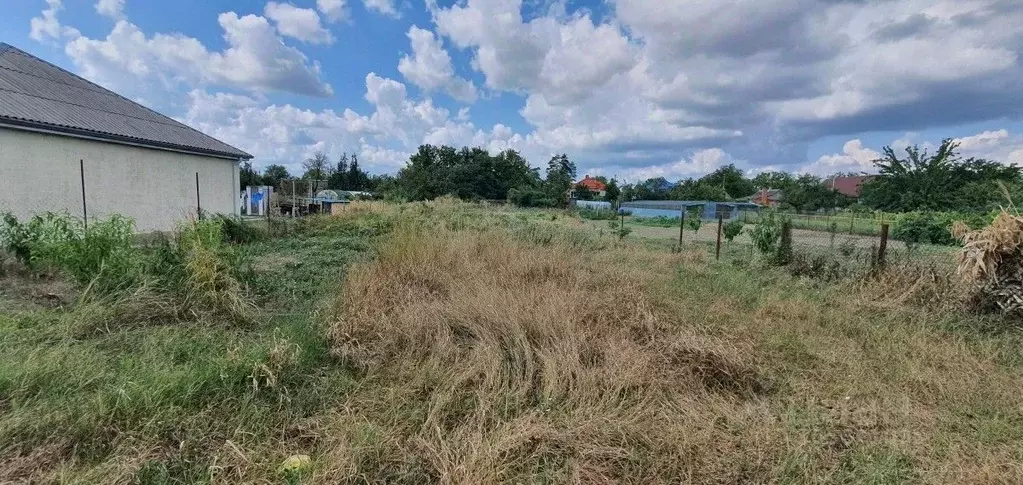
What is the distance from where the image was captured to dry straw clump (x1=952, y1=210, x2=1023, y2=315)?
167 inches

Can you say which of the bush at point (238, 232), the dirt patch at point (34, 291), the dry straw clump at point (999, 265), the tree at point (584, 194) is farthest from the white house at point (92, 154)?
the tree at point (584, 194)

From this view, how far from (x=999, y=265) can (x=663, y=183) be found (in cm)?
6675

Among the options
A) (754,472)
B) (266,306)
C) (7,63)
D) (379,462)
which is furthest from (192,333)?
(7,63)

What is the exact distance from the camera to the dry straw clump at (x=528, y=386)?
221 cm

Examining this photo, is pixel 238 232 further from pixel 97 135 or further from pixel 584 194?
pixel 584 194

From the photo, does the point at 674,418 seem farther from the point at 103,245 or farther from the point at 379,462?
the point at 103,245

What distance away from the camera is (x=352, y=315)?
3709 millimetres

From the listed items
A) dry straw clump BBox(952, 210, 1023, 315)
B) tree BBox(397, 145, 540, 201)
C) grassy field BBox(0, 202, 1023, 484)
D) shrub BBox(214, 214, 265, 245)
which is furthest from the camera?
tree BBox(397, 145, 540, 201)

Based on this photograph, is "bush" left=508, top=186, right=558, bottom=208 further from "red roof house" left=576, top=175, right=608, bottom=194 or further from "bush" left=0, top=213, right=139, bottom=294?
"bush" left=0, top=213, right=139, bottom=294

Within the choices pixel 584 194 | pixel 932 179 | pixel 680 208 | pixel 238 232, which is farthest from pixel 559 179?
pixel 238 232

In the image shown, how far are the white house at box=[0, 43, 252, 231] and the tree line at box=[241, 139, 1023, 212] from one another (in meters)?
12.7

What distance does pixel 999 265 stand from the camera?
4363 mm

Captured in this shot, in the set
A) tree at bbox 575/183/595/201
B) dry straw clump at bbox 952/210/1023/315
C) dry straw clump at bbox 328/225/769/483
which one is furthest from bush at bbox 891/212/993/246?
Answer: tree at bbox 575/183/595/201

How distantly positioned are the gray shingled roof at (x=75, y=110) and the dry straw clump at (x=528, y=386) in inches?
366
